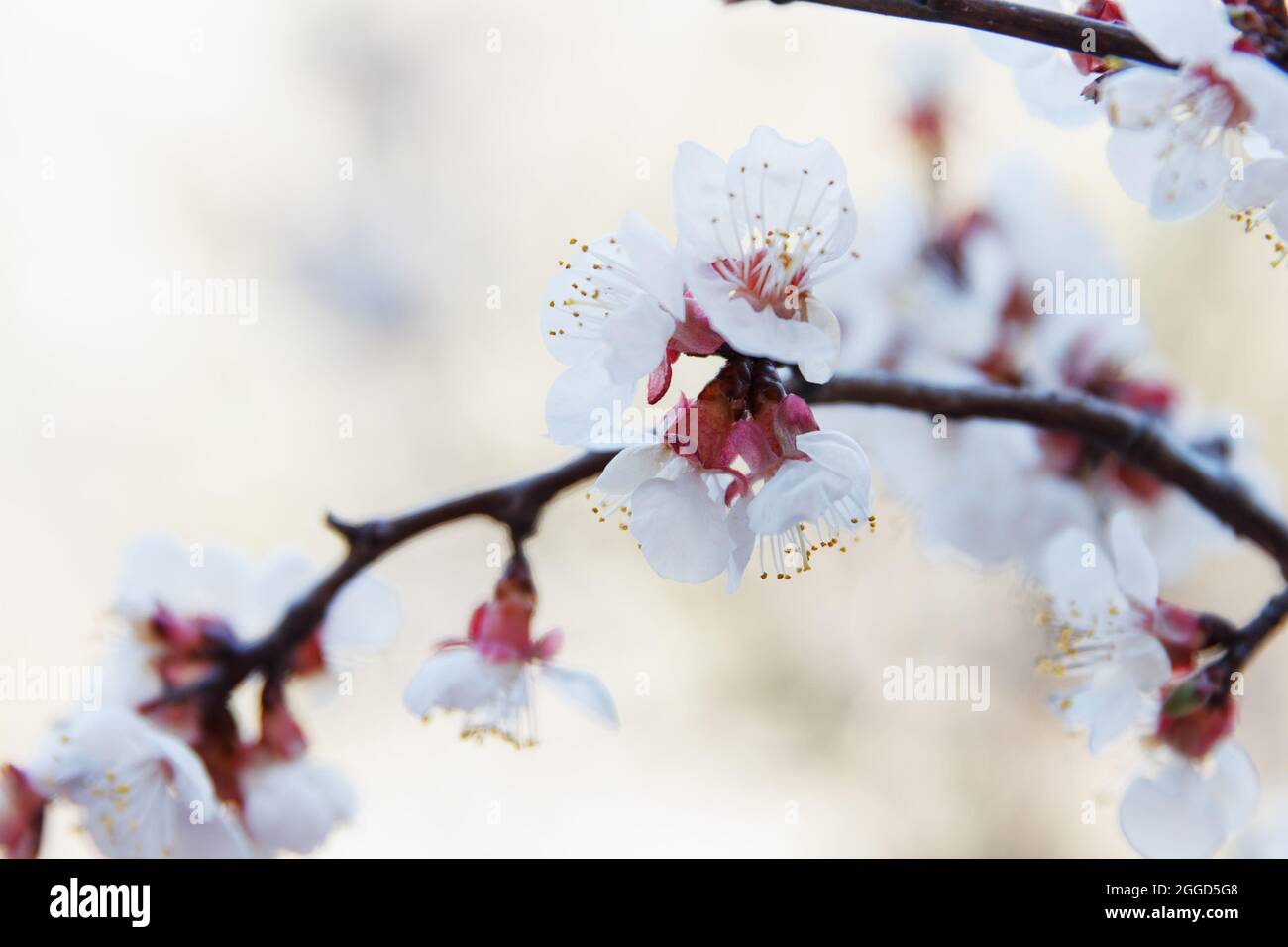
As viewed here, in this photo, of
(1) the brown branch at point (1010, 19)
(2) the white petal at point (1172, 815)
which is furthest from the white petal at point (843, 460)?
(2) the white petal at point (1172, 815)

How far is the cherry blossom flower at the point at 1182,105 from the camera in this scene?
0.67 metres

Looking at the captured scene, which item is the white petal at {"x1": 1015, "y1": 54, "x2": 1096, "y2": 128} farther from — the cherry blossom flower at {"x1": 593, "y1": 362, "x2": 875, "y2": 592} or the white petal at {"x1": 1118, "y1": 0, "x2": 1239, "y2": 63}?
the cherry blossom flower at {"x1": 593, "y1": 362, "x2": 875, "y2": 592}

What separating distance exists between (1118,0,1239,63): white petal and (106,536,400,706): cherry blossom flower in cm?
79

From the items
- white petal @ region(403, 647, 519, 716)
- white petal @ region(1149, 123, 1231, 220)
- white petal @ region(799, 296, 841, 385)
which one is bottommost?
white petal @ region(403, 647, 519, 716)

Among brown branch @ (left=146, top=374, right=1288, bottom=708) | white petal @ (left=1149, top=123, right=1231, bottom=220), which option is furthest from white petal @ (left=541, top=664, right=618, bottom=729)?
white petal @ (left=1149, top=123, right=1231, bottom=220)

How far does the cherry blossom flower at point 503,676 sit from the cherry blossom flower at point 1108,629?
1.28 feet

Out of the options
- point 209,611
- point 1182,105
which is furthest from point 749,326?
point 209,611

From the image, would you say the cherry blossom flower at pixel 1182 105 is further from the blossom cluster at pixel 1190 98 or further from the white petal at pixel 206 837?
the white petal at pixel 206 837

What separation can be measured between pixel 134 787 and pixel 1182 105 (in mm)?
962

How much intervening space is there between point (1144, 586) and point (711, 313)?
1.60 feet

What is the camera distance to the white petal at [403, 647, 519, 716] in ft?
2.84

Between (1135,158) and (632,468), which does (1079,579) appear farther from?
(632,468)

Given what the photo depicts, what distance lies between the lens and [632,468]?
0.68 m
